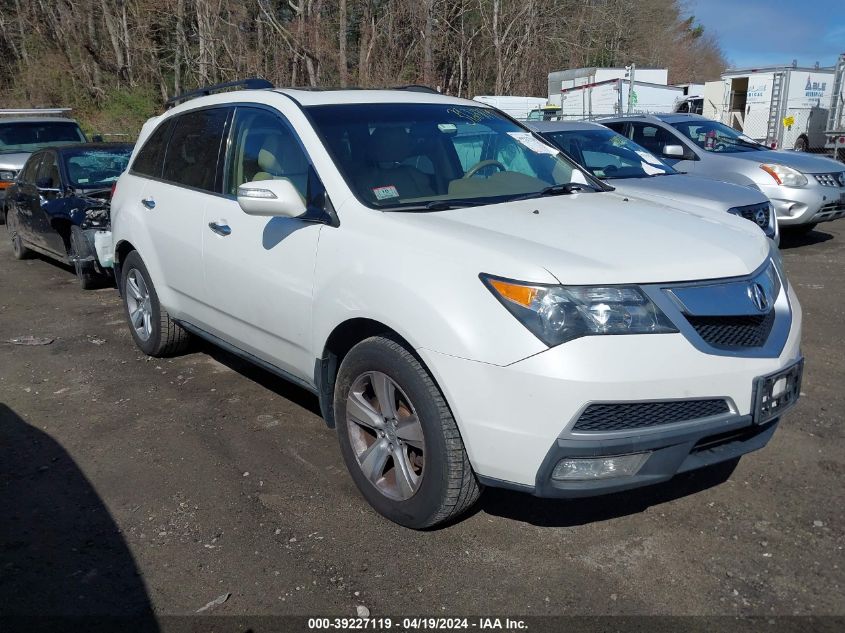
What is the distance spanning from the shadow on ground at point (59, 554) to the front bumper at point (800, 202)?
28.7 ft

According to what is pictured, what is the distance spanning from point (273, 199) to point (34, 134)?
41.6 ft

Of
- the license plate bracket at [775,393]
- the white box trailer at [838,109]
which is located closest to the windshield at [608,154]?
the license plate bracket at [775,393]

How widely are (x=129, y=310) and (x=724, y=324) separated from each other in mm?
4577

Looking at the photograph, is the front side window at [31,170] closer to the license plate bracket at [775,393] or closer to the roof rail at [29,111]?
the roof rail at [29,111]

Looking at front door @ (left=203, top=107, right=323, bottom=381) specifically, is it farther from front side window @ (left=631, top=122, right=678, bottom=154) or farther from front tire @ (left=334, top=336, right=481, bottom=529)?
front side window @ (left=631, top=122, right=678, bottom=154)

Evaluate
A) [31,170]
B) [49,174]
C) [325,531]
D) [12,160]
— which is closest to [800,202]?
[325,531]

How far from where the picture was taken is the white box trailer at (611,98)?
24844 millimetres

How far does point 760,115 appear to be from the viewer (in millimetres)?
23922

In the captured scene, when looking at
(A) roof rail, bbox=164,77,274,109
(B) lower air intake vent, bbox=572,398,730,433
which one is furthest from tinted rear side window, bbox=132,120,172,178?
(B) lower air intake vent, bbox=572,398,730,433

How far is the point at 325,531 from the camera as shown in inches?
135

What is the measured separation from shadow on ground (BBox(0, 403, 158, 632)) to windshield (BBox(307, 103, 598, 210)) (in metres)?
1.91

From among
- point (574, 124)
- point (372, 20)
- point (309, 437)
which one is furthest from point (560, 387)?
point (372, 20)

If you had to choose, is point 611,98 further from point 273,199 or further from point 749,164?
point 273,199

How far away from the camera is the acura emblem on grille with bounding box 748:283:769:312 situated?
3082 mm
